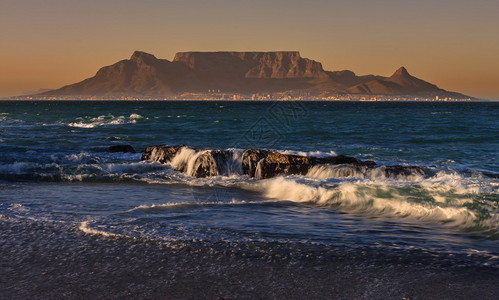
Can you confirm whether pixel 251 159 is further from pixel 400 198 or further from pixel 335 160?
pixel 400 198

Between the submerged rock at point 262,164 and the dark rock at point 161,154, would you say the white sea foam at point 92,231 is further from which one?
the dark rock at point 161,154

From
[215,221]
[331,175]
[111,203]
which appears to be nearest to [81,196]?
[111,203]

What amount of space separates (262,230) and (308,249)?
133 cm

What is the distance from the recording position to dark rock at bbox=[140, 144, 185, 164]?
19.1 metres

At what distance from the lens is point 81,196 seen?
11.7 m

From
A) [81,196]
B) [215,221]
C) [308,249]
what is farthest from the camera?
[81,196]

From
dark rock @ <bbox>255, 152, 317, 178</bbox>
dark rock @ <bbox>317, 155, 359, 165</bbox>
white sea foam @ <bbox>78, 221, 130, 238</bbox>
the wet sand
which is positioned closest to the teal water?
white sea foam @ <bbox>78, 221, 130, 238</bbox>

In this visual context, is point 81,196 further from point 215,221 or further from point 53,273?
point 53,273

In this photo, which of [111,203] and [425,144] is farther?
[425,144]

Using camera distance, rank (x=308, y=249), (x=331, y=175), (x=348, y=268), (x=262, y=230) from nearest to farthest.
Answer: (x=348, y=268)
(x=308, y=249)
(x=262, y=230)
(x=331, y=175)

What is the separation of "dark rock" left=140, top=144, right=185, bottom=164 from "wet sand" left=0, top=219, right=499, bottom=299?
11.4 meters

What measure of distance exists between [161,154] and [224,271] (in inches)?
544

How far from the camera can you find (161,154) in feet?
64.1

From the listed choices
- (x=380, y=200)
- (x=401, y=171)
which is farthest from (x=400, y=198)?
(x=401, y=171)
